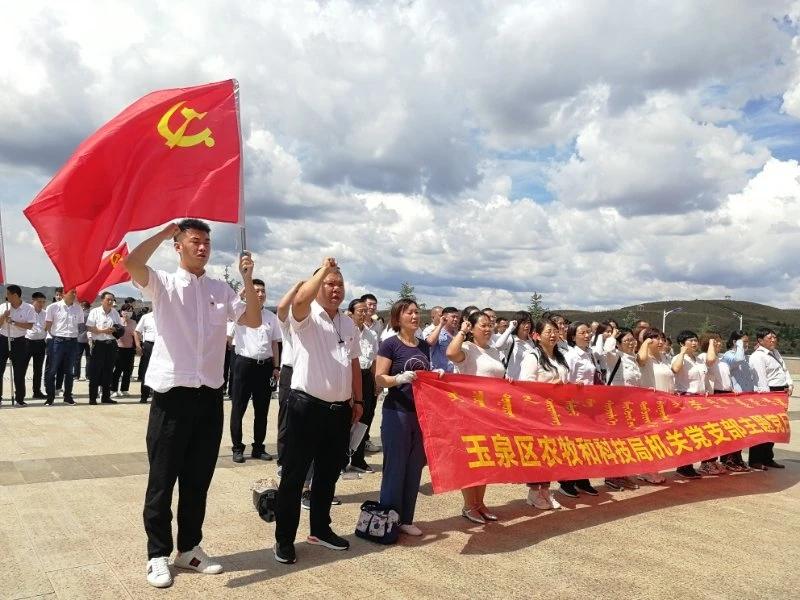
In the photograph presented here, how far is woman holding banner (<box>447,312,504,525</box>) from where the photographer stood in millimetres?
5496

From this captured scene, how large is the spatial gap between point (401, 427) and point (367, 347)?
9.92 feet

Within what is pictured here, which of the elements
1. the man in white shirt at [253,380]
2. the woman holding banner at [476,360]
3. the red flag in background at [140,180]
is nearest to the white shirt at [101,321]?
the man in white shirt at [253,380]

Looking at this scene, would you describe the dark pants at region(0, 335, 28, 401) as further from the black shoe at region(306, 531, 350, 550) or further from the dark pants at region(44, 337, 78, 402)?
the black shoe at region(306, 531, 350, 550)

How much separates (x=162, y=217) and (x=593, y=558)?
386 cm

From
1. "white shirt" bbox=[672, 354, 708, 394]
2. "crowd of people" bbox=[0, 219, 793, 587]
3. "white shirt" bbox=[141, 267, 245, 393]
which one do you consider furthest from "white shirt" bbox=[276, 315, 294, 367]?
"white shirt" bbox=[672, 354, 708, 394]

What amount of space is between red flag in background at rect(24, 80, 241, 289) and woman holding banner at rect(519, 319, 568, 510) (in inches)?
126

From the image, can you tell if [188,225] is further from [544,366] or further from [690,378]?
[690,378]

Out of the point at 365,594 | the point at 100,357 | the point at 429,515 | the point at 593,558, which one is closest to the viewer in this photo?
the point at 365,594

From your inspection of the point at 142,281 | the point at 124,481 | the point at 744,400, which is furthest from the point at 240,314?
the point at 744,400

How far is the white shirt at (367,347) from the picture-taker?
7.88m

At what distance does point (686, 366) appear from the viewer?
791cm

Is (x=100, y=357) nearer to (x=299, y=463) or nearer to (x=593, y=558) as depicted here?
(x=299, y=463)

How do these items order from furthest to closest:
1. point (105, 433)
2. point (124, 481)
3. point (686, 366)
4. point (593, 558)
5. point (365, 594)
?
point (105, 433) < point (686, 366) < point (124, 481) < point (593, 558) < point (365, 594)

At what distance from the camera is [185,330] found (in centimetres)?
406
